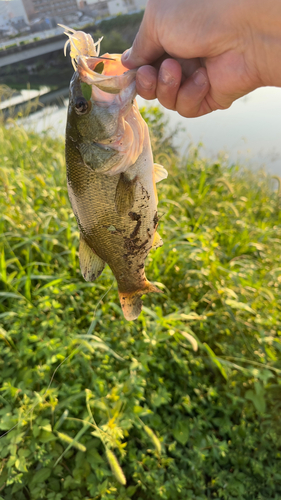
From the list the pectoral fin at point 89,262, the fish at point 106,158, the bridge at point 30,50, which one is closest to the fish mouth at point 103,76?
the fish at point 106,158

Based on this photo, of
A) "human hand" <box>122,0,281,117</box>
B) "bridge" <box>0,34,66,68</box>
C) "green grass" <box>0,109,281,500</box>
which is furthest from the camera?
"bridge" <box>0,34,66,68</box>

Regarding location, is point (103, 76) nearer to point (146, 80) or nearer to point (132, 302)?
point (146, 80)

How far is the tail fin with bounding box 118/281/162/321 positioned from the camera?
1.50 meters

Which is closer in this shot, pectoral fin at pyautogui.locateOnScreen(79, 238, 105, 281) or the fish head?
the fish head

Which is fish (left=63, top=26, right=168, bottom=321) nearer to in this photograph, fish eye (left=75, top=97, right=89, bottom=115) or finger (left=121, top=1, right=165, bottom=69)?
fish eye (left=75, top=97, right=89, bottom=115)

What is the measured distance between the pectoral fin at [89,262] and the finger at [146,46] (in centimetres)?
89

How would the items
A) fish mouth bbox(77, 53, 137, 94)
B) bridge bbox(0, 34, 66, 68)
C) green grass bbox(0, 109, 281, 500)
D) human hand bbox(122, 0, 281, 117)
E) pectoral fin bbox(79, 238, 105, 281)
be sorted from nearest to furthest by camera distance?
fish mouth bbox(77, 53, 137, 94), human hand bbox(122, 0, 281, 117), pectoral fin bbox(79, 238, 105, 281), green grass bbox(0, 109, 281, 500), bridge bbox(0, 34, 66, 68)

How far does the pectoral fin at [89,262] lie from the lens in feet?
4.55

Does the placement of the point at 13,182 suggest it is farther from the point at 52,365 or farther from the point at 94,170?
the point at 94,170

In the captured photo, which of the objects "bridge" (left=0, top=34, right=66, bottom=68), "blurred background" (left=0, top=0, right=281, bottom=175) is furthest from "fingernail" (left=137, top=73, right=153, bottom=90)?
"bridge" (left=0, top=34, right=66, bottom=68)

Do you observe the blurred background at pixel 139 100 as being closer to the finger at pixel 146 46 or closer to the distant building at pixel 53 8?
the distant building at pixel 53 8

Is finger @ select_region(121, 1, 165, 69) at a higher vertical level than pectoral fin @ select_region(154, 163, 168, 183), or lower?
higher

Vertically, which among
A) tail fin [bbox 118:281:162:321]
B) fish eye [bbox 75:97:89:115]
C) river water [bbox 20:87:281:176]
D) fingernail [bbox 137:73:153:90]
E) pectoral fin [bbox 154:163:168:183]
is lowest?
river water [bbox 20:87:281:176]

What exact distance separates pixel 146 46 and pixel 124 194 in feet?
2.47
